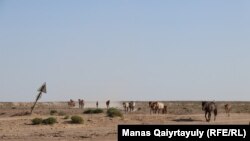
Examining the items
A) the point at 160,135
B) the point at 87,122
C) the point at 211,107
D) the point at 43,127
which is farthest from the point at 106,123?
the point at 160,135

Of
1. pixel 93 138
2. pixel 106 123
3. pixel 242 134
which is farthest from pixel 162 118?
pixel 242 134

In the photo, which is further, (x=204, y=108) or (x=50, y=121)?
(x=204, y=108)

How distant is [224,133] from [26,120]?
28386mm

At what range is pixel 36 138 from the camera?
28.3 meters

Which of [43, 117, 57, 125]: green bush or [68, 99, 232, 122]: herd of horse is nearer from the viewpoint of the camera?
[43, 117, 57, 125]: green bush

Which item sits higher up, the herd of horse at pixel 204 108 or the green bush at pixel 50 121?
the herd of horse at pixel 204 108

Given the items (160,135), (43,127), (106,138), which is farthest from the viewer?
(43,127)

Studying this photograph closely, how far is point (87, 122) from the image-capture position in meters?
39.8

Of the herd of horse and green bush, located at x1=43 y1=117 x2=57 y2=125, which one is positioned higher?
the herd of horse

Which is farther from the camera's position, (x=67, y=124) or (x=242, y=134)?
(x=67, y=124)

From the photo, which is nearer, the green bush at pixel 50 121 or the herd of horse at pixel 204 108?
the green bush at pixel 50 121

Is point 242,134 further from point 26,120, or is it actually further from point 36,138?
point 26,120

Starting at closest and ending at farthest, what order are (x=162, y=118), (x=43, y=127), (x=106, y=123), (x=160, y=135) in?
(x=160, y=135)
(x=43, y=127)
(x=106, y=123)
(x=162, y=118)

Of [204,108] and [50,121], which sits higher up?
[204,108]
